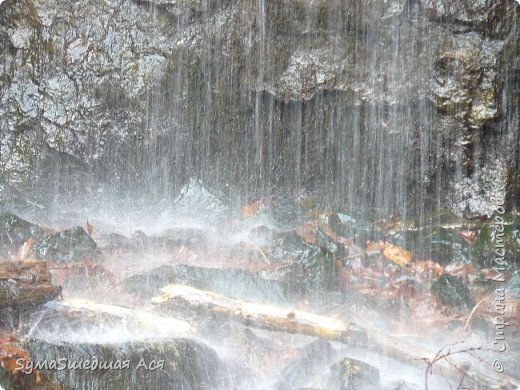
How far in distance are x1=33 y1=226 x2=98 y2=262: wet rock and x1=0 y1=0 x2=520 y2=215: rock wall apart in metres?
1.97

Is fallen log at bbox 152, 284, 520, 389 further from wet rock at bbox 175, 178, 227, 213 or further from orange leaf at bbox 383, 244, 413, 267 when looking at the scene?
wet rock at bbox 175, 178, 227, 213

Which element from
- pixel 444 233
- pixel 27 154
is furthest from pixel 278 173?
pixel 27 154

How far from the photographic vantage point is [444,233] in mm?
7285

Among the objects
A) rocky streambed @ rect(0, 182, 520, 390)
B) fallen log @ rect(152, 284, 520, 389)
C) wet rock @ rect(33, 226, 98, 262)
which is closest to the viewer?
rocky streambed @ rect(0, 182, 520, 390)

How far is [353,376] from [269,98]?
4.59 meters

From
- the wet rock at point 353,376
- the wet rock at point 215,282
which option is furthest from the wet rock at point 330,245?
the wet rock at point 353,376

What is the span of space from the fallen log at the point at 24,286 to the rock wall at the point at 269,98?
384 centimetres

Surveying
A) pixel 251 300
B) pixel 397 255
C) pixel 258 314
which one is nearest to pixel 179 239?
pixel 251 300

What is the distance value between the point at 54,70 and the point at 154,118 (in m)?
1.61

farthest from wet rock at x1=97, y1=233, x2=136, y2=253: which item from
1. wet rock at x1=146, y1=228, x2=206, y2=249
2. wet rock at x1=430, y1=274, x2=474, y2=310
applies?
wet rock at x1=430, y1=274, x2=474, y2=310

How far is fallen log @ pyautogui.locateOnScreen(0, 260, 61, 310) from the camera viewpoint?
4.71 metres

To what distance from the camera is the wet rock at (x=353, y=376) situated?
4699mm

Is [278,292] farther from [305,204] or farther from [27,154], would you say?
[27,154]

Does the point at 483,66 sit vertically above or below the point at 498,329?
above
